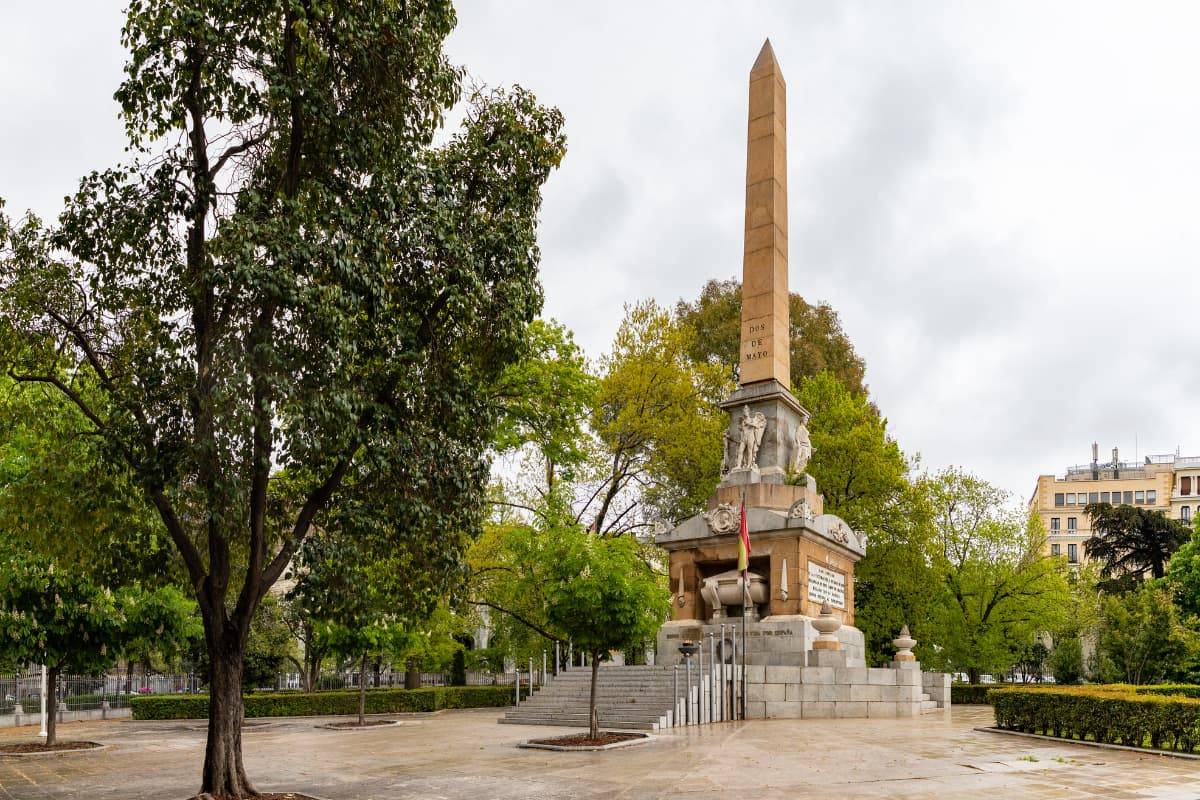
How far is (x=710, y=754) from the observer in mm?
15875

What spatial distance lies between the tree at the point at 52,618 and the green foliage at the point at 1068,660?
4839 cm

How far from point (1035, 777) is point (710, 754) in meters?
4.87

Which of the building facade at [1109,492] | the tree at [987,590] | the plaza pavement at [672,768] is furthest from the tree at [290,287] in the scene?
the building facade at [1109,492]

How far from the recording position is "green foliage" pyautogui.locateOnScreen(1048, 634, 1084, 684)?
53375 millimetres

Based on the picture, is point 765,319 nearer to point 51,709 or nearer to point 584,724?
point 584,724

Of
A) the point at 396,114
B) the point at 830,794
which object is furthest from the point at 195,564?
the point at 830,794

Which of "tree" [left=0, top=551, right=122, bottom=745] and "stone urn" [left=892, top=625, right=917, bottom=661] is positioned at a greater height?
"tree" [left=0, top=551, right=122, bottom=745]

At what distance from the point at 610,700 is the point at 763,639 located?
4.84 metres

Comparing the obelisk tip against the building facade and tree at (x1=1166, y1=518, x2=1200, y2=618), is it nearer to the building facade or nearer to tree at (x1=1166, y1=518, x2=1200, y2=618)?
Answer: tree at (x1=1166, y1=518, x2=1200, y2=618)

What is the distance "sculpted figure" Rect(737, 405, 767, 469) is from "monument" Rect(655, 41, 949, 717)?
30mm

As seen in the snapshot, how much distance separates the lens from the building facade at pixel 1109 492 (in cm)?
9875

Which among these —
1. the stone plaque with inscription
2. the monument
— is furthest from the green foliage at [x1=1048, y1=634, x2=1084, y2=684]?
the stone plaque with inscription

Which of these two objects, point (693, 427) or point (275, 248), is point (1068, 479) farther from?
point (275, 248)

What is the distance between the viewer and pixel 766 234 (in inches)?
1162
